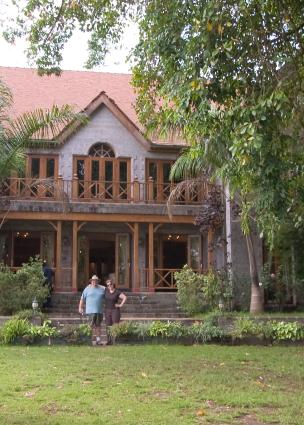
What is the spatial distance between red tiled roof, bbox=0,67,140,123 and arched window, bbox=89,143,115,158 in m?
1.47

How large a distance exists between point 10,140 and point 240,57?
10.9ft

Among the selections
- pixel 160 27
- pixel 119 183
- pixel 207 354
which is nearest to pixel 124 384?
pixel 207 354

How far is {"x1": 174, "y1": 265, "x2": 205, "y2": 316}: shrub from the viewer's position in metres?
18.8

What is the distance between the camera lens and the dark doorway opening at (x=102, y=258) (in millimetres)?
24062

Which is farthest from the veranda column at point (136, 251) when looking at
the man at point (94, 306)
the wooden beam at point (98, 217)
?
the man at point (94, 306)

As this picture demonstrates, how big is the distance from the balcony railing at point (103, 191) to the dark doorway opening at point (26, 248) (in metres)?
2.19

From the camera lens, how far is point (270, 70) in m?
8.02

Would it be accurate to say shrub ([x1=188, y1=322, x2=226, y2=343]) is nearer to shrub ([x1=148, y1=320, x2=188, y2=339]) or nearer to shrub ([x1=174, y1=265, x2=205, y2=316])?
shrub ([x1=148, y1=320, x2=188, y2=339])

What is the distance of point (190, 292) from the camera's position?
18922mm

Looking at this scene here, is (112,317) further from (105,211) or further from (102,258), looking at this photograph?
(102,258)

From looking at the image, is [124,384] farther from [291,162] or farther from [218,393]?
[291,162]

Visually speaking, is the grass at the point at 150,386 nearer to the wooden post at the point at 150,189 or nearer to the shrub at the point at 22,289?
the shrub at the point at 22,289

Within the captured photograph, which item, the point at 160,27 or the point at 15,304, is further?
the point at 15,304

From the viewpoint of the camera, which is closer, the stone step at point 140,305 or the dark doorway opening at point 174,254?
the stone step at point 140,305
